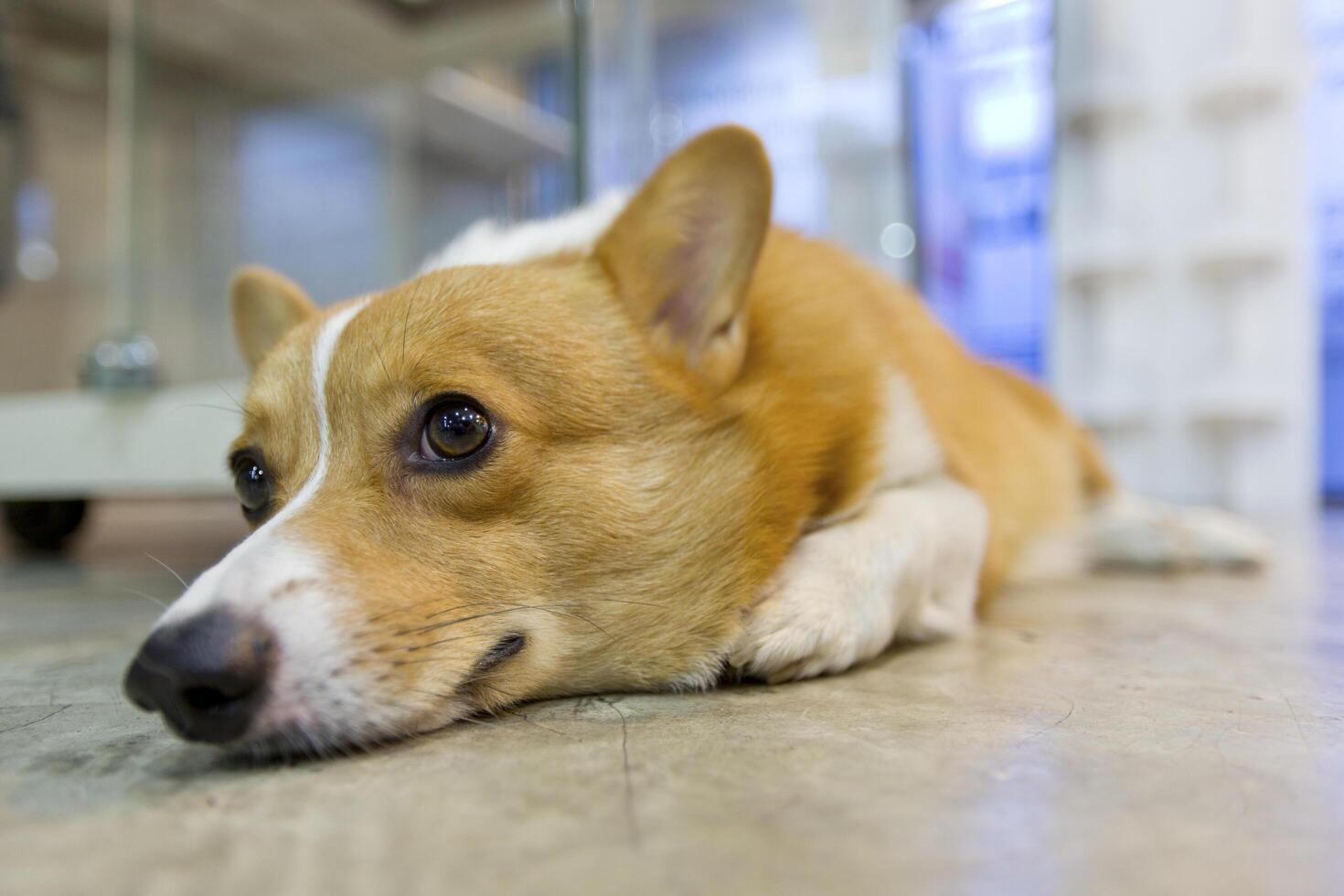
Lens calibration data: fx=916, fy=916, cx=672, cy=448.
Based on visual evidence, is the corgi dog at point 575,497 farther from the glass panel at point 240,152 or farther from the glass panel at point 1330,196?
the glass panel at point 1330,196

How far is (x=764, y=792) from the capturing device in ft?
2.79

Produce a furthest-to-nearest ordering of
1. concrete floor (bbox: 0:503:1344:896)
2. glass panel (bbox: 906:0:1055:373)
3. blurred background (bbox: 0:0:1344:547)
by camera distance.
Result: glass panel (bbox: 906:0:1055:373) → blurred background (bbox: 0:0:1344:547) → concrete floor (bbox: 0:503:1344:896)

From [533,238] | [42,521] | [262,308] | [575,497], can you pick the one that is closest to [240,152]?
[42,521]

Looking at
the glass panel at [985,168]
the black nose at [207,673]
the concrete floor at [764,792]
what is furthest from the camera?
the glass panel at [985,168]

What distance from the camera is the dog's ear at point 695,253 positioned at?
138cm

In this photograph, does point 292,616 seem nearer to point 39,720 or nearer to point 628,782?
point 628,782

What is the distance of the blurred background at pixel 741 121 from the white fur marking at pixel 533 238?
1371mm

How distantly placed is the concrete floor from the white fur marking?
2.77ft

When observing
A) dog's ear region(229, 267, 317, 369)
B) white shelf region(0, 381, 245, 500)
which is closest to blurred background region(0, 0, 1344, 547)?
white shelf region(0, 381, 245, 500)

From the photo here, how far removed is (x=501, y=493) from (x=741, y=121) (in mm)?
2686

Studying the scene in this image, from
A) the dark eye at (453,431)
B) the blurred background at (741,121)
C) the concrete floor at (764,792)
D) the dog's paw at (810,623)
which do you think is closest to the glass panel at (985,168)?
the blurred background at (741,121)

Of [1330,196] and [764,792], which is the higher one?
[1330,196]

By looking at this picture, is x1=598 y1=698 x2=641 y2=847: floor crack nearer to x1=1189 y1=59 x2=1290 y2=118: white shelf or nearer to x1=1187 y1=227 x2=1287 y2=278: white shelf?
x1=1187 y1=227 x2=1287 y2=278: white shelf

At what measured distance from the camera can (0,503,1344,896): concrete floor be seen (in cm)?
69
